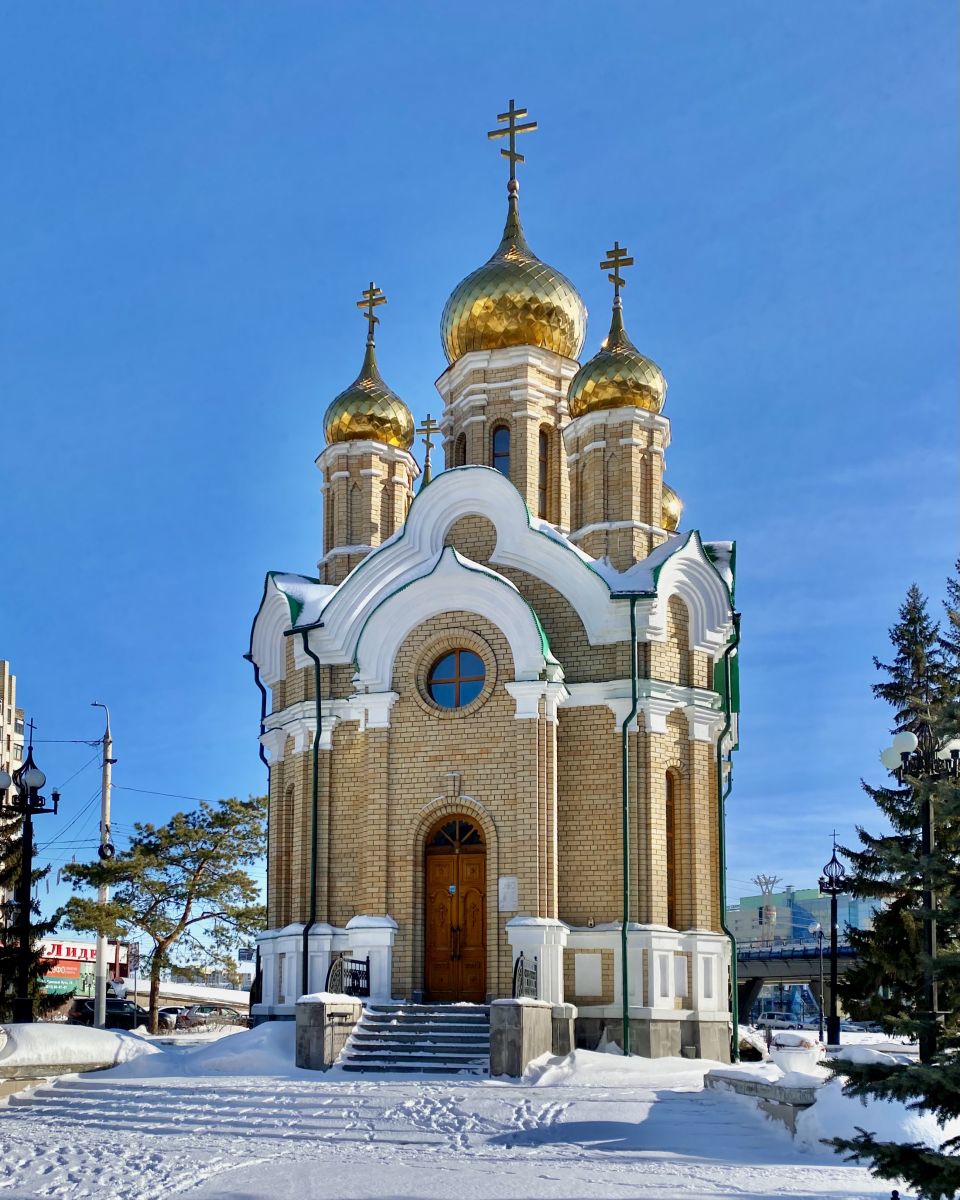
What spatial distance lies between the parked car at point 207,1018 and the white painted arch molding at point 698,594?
15.5 meters

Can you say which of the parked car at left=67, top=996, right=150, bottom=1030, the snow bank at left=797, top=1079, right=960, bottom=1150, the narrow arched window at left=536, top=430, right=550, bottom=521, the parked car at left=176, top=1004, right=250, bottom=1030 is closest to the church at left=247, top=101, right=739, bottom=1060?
the narrow arched window at left=536, top=430, right=550, bottom=521

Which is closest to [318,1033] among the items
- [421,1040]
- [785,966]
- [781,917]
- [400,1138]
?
[421,1040]

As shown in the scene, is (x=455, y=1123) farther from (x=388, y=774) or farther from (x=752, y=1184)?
(x=388, y=774)

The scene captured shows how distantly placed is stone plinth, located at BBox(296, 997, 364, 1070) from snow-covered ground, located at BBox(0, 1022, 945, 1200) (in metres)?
0.27

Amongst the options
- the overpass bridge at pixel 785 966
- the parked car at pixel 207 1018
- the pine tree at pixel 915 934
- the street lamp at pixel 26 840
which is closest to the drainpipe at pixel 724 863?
the pine tree at pixel 915 934

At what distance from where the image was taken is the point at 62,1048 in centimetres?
1573

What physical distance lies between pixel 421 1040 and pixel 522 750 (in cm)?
384

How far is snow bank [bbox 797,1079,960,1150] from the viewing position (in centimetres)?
1098

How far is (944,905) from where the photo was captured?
7.77m

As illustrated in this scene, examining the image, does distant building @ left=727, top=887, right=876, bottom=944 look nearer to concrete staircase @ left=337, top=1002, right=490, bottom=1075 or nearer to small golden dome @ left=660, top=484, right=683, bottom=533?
small golden dome @ left=660, top=484, right=683, bottom=533

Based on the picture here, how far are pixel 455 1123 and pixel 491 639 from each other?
26.0 ft

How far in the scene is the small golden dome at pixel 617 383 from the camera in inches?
867

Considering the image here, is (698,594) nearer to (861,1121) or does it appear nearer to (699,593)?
(699,593)

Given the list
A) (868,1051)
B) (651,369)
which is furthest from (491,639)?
(868,1051)
